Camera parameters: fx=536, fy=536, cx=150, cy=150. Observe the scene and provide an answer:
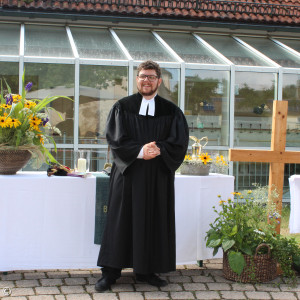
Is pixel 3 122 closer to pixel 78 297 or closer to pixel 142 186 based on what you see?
pixel 142 186

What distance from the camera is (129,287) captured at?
14.8 feet

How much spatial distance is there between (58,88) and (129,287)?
4844 mm

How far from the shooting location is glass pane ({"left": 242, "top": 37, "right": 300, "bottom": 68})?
9.84m

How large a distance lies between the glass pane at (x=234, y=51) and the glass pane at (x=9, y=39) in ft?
12.1

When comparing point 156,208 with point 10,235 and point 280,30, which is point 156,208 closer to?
point 10,235

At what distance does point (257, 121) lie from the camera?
374 inches

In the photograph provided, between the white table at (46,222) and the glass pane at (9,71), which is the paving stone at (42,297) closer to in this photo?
the white table at (46,222)

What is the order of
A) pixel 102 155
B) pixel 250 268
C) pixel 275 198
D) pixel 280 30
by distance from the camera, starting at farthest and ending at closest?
pixel 280 30
pixel 102 155
pixel 275 198
pixel 250 268

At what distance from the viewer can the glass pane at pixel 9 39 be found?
8.62 metres

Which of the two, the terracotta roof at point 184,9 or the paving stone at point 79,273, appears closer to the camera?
the paving stone at point 79,273

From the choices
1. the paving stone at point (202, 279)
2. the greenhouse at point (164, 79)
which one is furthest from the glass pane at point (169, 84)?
the paving stone at point (202, 279)

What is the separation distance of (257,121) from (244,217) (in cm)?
491

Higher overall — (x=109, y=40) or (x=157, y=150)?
(x=109, y=40)

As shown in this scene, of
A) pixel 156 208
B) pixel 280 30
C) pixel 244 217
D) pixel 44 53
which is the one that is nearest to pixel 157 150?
pixel 156 208
